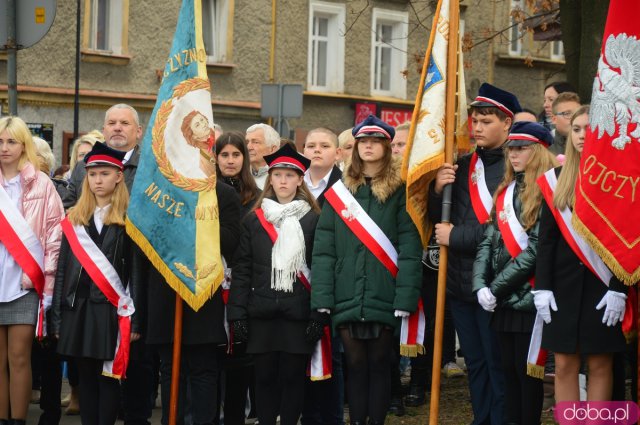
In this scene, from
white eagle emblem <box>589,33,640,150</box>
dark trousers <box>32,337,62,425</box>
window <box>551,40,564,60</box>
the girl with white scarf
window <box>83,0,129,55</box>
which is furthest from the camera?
window <box>551,40,564,60</box>

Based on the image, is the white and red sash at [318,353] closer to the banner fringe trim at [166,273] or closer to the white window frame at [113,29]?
the banner fringe trim at [166,273]

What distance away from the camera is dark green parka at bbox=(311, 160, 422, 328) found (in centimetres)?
797

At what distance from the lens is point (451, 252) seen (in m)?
8.12

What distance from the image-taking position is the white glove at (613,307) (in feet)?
22.8

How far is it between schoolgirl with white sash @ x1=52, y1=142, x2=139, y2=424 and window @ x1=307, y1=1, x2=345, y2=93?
19.9 meters

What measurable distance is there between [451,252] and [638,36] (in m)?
1.92

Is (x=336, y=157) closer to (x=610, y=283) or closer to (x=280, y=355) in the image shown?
(x=280, y=355)

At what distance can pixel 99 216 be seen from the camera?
832 cm

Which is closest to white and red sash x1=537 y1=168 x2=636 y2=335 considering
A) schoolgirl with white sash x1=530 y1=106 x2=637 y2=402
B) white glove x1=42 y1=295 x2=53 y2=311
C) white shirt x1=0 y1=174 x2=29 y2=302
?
schoolgirl with white sash x1=530 y1=106 x2=637 y2=402

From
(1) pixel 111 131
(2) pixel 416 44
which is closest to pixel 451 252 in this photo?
(1) pixel 111 131

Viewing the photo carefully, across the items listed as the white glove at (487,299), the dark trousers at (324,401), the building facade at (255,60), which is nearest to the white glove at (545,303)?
the white glove at (487,299)

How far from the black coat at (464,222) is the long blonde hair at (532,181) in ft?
0.74

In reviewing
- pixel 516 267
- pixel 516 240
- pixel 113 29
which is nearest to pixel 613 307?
pixel 516 267

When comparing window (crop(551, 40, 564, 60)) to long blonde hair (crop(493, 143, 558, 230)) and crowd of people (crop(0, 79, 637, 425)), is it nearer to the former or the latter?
crowd of people (crop(0, 79, 637, 425))
